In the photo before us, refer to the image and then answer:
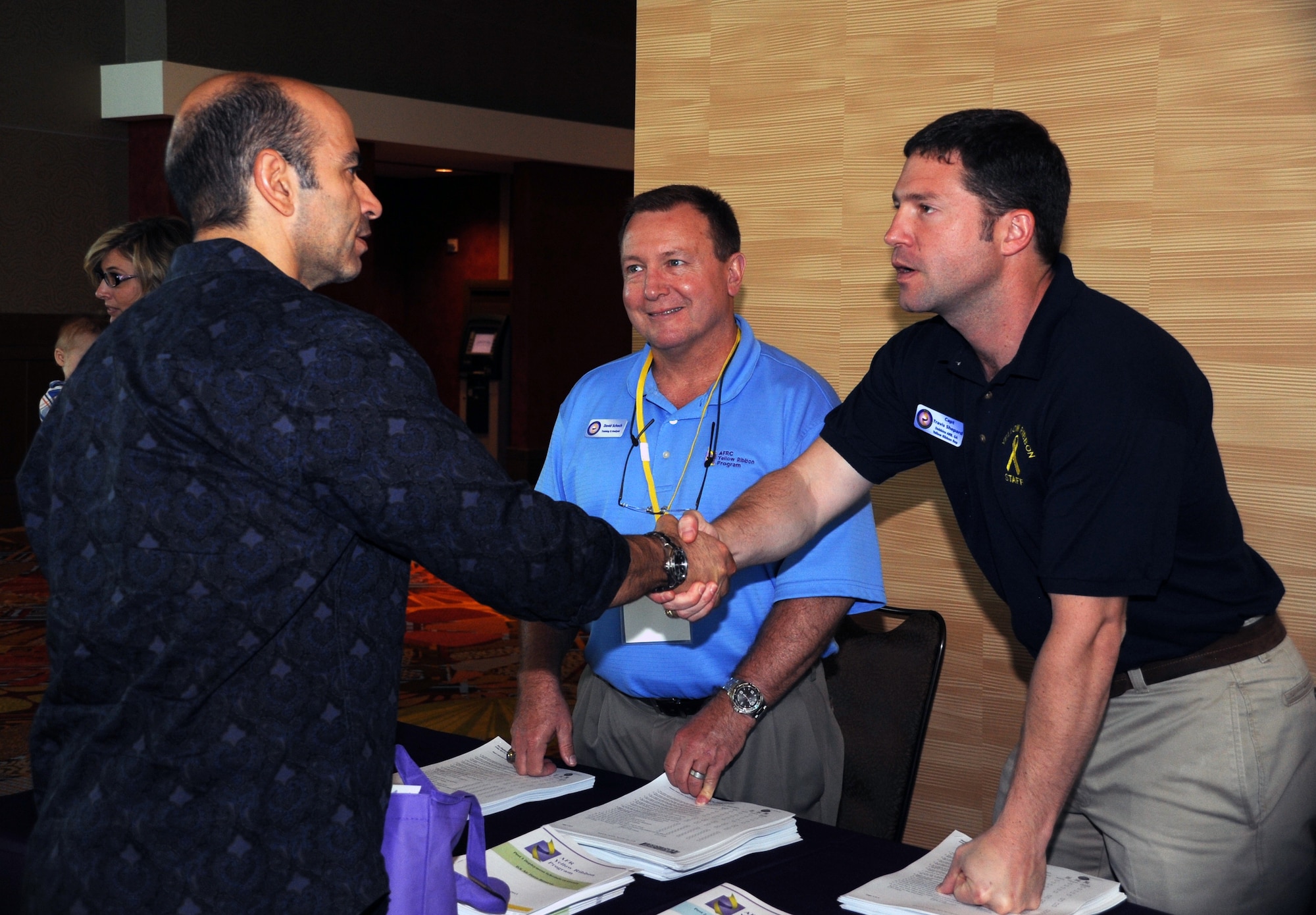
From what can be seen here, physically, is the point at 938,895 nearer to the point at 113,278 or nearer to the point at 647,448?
the point at 647,448

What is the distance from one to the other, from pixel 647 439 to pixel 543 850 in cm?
111

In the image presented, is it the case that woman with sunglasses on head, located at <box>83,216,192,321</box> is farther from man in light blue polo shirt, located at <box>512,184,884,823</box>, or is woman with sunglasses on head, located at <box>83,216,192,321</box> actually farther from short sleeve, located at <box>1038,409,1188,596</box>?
short sleeve, located at <box>1038,409,1188,596</box>

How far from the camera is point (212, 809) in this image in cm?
131

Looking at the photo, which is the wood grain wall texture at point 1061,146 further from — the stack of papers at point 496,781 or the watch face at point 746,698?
the stack of papers at point 496,781

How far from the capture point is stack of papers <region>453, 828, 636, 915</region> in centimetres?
164

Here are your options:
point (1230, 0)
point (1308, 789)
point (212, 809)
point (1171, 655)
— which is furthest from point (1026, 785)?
point (1230, 0)

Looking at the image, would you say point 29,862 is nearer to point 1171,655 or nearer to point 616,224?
point 1171,655

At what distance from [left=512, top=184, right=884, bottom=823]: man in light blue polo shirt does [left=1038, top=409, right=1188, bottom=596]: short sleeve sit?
2.60ft

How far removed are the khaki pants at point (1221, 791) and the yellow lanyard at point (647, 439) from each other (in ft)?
3.03

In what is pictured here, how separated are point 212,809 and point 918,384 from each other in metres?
1.47

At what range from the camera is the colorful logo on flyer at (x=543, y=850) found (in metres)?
1.80

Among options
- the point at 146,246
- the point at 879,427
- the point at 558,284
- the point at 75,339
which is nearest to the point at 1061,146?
the point at 879,427

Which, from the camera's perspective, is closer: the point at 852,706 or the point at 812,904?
the point at 812,904

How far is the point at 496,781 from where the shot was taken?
218 cm
